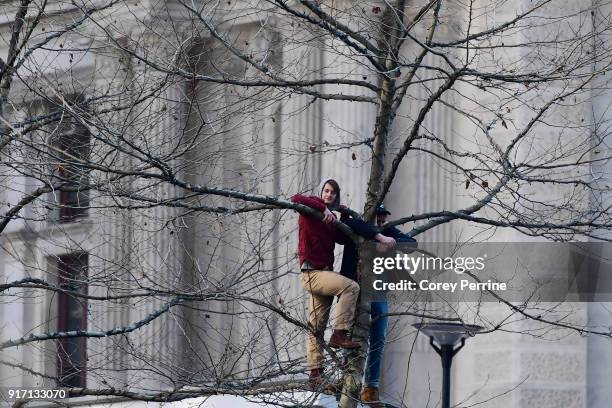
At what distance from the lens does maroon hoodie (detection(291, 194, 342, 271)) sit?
24.2 m

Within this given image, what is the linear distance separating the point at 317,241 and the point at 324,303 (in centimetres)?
60

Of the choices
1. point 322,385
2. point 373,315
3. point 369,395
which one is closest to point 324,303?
point 373,315

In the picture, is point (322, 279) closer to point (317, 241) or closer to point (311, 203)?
point (317, 241)

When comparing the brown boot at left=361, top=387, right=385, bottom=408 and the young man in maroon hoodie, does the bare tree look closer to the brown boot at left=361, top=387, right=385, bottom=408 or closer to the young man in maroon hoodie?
the young man in maroon hoodie

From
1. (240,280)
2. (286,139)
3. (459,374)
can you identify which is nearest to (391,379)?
(459,374)

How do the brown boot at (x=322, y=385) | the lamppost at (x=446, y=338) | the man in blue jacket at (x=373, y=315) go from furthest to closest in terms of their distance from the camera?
1. the lamppost at (x=446, y=338)
2. the man in blue jacket at (x=373, y=315)
3. the brown boot at (x=322, y=385)

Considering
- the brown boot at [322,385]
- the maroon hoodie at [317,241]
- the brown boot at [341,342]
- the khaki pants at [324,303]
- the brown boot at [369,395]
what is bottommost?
the brown boot at [369,395]

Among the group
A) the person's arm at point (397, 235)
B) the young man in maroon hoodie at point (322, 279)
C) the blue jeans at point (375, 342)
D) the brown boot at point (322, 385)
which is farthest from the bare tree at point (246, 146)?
the blue jeans at point (375, 342)

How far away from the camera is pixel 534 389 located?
3634cm

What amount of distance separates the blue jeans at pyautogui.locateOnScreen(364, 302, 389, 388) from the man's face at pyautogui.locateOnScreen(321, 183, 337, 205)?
1098 mm

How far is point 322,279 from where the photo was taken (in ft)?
80.0

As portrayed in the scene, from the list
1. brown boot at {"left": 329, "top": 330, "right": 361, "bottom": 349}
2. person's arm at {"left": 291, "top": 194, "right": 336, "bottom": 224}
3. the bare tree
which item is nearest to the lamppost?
the bare tree

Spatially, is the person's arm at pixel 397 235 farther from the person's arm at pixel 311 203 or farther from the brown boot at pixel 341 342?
the brown boot at pixel 341 342

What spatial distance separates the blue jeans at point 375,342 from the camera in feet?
81.1
